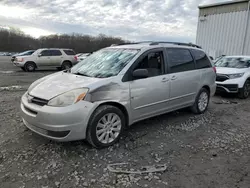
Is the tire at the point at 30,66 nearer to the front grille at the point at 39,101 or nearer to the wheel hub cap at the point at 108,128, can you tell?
the front grille at the point at 39,101

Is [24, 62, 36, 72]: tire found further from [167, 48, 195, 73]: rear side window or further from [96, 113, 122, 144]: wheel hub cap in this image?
[96, 113, 122, 144]: wheel hub cap

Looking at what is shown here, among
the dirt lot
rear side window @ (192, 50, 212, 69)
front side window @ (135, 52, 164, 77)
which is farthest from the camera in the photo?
rear side window @ (192, 50, 212, 69)

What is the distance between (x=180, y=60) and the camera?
462cm

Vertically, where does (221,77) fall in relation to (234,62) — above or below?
below

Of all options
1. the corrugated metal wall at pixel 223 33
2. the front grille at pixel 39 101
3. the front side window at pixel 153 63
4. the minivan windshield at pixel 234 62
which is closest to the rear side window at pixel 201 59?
the front side window at pixel 153 63

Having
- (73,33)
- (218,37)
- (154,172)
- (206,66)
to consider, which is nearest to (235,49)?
(218,37)

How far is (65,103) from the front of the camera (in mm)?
3047

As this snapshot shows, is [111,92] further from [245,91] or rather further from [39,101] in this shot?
[245,91]

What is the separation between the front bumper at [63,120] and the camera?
297 centimetres

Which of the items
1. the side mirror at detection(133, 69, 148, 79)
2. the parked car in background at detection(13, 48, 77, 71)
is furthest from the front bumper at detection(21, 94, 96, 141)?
the parked car in background at detection(13, 48, 77, 71)

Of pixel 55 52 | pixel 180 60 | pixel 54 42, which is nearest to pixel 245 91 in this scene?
pixel 180 60

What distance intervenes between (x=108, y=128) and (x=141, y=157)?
69cm

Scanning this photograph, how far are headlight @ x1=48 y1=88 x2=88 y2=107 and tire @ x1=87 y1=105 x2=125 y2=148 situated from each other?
34 centimetres

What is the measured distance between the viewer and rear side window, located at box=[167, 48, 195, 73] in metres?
4.40
